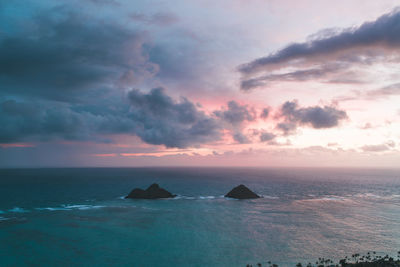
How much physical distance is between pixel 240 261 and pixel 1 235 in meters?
53.7

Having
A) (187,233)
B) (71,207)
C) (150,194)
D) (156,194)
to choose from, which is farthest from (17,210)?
(187,233)

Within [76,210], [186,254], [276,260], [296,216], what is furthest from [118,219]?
[296,216]

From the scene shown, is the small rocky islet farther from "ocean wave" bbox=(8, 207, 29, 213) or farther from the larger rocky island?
"ocean wave" bbox=(8, 207, 29, 213)

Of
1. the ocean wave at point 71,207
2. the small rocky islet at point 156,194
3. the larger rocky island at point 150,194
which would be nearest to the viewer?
the ocean wave at point 71,207

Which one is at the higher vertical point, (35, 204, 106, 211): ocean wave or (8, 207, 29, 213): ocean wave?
(8, 207, 29, 213): ocean wave

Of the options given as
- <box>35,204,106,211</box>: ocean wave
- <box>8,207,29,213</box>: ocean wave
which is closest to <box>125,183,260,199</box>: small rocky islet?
<box>35,204,106,211</box>: ocean wave

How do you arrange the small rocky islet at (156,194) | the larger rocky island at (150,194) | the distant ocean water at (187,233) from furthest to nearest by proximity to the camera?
the small rocky islet at (156,194), the larger rocky island at (150,194), the distant ocean water at (187,233)

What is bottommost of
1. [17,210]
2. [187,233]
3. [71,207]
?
[71,207]

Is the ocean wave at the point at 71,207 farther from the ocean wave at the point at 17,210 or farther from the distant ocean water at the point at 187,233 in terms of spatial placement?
the ocean wave at the point at 17,210

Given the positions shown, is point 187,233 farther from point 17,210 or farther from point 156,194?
point 17,210

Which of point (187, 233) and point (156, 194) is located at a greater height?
point (156, 194)

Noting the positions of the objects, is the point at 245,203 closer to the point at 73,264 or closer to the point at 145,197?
the point at 145,197

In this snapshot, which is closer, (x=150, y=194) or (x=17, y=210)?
(x=17, y=210)

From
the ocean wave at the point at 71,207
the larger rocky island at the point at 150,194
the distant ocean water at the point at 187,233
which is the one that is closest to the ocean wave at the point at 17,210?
the distant ocean water at the point at 187,233
